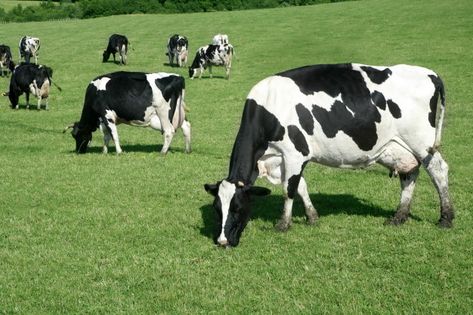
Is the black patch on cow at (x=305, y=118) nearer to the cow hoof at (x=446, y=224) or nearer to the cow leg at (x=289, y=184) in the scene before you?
the cow leg at (x=289, y=184)

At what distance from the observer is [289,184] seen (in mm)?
9109

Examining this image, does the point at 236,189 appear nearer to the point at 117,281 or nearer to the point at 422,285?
the point at 117,281

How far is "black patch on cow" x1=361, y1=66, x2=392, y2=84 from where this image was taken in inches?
366

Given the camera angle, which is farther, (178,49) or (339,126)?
(178,49)

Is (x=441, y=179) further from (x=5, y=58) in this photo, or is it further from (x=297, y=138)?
(x=5, y=58)

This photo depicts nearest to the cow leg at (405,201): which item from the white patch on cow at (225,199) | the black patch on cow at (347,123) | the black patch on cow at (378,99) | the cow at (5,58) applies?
the black patch on cow at (347,123)

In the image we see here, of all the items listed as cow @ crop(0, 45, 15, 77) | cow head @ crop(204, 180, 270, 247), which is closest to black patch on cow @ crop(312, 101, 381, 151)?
cow head @ crop(204, 180, 270, 247)

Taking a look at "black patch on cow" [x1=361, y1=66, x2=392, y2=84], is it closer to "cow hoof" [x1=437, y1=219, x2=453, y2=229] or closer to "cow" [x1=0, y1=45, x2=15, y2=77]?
"cow hoof" [x1=437, y1=219, x2=453, y2=229]

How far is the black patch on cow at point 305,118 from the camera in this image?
903cm

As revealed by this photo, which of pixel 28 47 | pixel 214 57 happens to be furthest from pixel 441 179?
pixel 28 47

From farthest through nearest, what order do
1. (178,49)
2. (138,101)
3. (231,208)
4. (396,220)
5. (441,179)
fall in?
(178,49), (138,101), (396,220), (441,179), (231,208)

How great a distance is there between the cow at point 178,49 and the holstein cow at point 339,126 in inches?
1125

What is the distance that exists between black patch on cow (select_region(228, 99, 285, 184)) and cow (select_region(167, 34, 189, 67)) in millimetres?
28859

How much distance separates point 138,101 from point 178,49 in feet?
71.7
